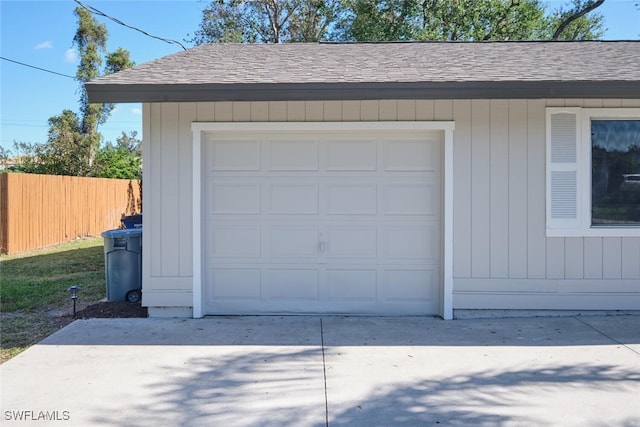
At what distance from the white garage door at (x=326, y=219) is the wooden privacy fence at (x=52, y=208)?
8.49 meters

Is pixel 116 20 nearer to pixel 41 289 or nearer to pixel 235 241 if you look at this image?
pixel 41 289

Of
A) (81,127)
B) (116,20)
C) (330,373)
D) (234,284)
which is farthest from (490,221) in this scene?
(81,127)

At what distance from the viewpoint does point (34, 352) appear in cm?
487

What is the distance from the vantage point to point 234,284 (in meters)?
6.28

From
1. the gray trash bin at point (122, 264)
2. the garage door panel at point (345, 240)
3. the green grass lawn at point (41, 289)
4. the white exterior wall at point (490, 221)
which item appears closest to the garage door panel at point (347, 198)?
the garage door panel at point (345, 240)

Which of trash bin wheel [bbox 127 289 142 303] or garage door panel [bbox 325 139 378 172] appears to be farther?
trash bin wheel [bbox 127 289 142 303]

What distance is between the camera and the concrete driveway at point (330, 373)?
11.6 feet

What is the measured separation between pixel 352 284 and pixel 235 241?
1534 mm

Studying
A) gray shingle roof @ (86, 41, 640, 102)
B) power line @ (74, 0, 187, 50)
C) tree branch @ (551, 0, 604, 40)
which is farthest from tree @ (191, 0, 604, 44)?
gray shingle roof @ (86, 41, 640, 102)

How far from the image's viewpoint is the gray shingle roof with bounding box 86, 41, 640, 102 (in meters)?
5.48

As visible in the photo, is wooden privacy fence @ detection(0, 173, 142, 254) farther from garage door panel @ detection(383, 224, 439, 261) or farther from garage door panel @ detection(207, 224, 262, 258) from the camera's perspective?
garage door panel @ detection(383, 224, 439, 261)

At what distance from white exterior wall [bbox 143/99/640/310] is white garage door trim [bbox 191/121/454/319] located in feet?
0.27

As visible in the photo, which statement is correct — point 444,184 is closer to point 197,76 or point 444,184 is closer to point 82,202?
point 197,76

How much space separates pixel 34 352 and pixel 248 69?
385 cm
